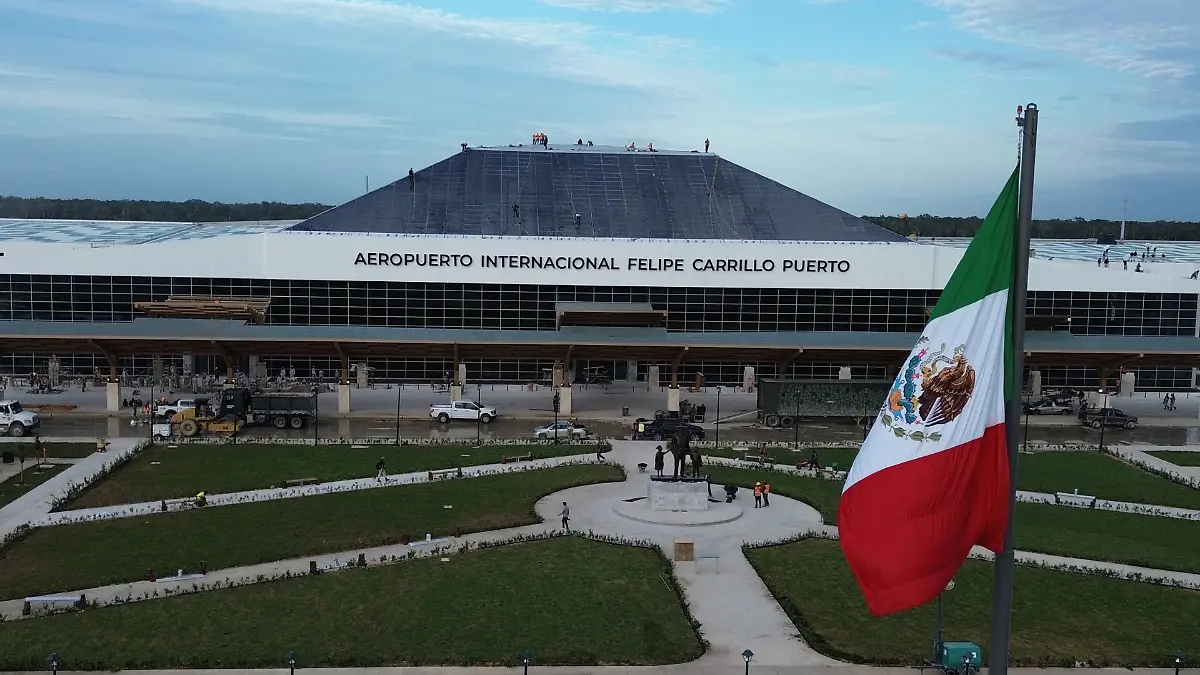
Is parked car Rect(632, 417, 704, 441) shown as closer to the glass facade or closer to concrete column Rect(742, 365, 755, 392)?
concrete column Rect(742, 365, 755, 392)

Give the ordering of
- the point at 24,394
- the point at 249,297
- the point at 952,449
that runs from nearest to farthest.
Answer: the point at 952,449, the point at 24,394, the point at 249,297

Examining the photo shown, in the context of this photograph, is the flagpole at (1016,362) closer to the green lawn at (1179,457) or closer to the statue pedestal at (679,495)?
the statue pedestal at (679,495)

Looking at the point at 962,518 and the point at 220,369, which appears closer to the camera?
the point at 962,518

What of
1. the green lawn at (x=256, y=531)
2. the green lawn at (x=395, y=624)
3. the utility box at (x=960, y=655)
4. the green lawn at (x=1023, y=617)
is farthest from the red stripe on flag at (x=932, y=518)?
the green lawn at (x=256, y=531)

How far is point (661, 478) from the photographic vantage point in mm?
37875

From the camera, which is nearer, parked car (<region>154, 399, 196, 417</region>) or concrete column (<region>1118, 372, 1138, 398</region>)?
parked car (<region>154, 399, 196, 417</region>)

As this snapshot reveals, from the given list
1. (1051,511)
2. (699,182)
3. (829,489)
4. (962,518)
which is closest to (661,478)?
(829,489)

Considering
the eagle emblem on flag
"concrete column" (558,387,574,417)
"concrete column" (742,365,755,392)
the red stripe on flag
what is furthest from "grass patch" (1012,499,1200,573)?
"concrete column" (742,365,755,392)

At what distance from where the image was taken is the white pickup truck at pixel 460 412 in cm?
5600

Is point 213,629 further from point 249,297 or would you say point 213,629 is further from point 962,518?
point 249,297

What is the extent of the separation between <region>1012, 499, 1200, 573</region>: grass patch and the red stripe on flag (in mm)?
23193

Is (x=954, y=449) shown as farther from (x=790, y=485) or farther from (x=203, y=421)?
(x=203, y=421)

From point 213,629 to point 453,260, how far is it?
43.1 m

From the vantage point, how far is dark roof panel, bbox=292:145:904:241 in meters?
70.7
